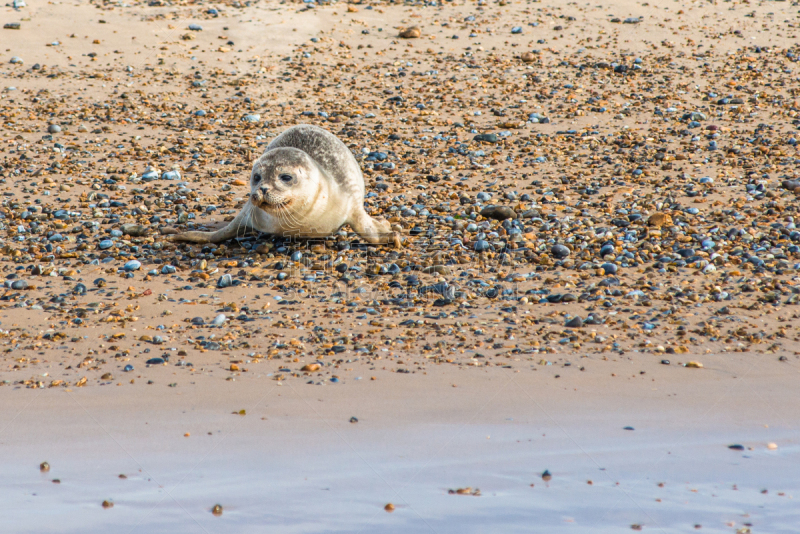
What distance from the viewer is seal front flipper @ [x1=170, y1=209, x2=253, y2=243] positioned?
6203 mm

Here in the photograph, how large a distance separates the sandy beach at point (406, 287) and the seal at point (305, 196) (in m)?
0.17

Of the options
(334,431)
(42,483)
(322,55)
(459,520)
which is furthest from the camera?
(322,55)

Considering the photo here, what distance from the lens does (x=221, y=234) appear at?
6.21m

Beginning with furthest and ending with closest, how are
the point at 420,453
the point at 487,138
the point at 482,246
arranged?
the point at 487,138
the point at 482,246
the point at 420,453

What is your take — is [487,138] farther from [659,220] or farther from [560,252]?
[560,252]

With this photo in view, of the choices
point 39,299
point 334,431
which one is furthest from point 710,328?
point 39,299

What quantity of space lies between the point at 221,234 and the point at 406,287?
158 centimetres

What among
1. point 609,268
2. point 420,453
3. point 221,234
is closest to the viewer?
point 420,453

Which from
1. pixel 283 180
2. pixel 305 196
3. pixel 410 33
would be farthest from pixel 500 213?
pixel 410 33

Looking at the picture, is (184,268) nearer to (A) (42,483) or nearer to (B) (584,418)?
(A) (42,483)

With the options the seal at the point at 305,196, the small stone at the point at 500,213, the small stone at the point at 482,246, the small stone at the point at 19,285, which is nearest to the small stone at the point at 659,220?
the small stone at the point at 500,213

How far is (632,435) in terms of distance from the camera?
3.79 meters

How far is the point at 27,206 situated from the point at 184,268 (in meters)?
1.88

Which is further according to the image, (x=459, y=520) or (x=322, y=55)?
(x=322, y=55)
